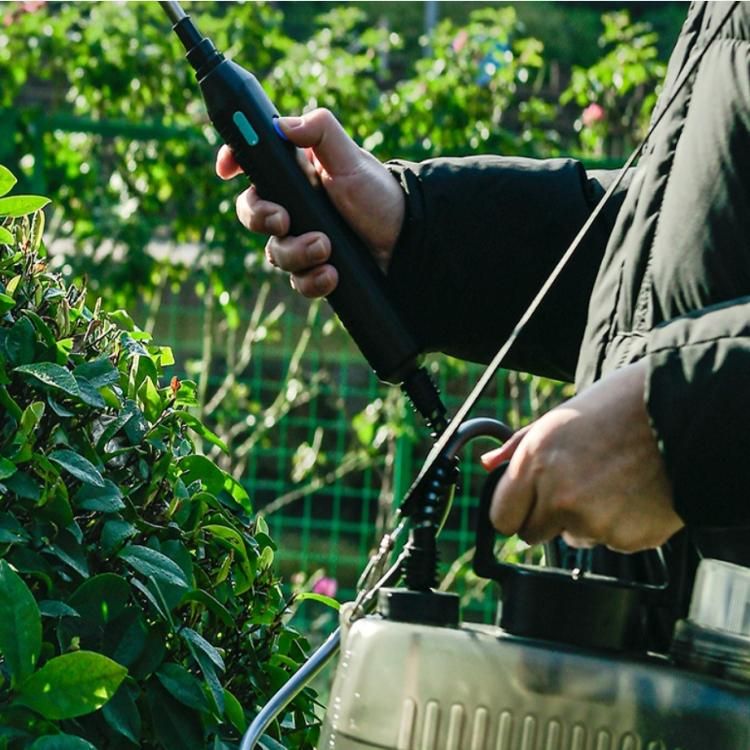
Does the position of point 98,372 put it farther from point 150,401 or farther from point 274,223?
point 274,223

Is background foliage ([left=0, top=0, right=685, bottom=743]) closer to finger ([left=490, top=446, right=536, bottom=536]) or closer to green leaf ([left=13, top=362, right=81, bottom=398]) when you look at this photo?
green leaf ([left=13, top=362, right=81, bottom=398])

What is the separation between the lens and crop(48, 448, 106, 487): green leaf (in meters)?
1.30

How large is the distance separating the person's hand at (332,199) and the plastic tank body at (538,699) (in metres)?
0.73

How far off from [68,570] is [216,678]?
0.18 m

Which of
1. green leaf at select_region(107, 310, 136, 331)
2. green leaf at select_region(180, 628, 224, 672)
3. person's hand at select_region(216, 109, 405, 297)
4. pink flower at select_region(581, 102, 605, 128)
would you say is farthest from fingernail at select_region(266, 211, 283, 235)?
pink flower at select_region(581, 102, 605, 128)

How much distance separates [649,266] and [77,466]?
22.4 inches

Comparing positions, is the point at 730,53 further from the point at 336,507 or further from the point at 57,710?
the point at 336,507

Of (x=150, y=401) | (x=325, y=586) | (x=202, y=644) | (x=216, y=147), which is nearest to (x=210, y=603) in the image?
(x=202, y=644)

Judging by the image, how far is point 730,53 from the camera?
1.35m

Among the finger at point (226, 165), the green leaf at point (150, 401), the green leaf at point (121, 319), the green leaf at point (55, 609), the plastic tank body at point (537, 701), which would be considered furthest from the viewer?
the finger at point (226, 165)

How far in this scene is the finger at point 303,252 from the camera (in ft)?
5.65

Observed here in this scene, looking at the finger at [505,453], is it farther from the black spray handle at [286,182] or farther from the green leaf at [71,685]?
the black spray handle at [286,182]

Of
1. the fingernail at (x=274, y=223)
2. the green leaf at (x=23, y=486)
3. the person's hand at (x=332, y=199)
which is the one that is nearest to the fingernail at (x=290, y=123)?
the person's hand at (x=332, y=199)

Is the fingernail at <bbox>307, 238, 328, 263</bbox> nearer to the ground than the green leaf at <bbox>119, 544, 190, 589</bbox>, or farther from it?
farther from it
